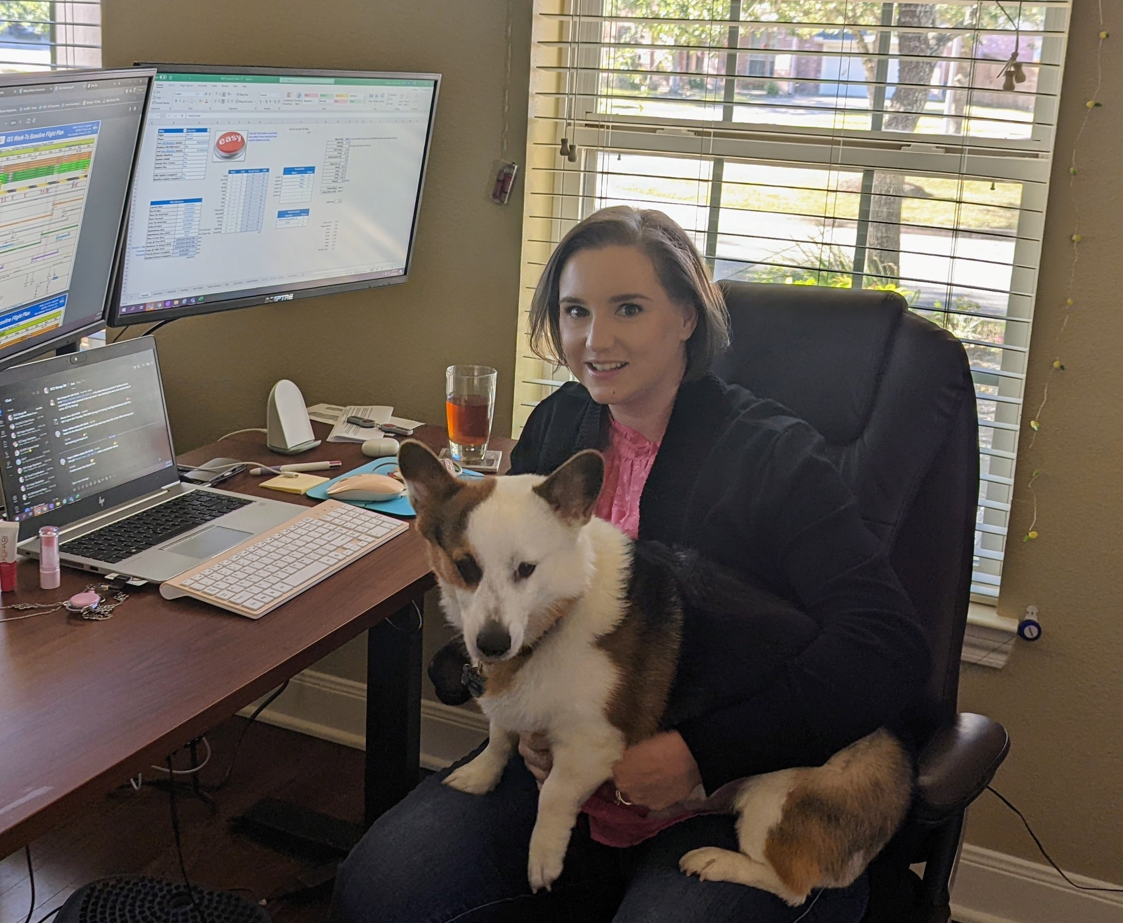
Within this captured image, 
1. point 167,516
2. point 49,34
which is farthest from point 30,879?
point 49,34

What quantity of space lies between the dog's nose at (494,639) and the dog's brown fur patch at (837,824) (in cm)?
40

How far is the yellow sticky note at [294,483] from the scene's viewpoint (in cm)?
193

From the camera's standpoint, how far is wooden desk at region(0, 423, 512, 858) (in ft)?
3.58

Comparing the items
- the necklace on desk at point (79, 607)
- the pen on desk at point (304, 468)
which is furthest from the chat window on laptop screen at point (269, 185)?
the necklace on desk at point (79, 607)

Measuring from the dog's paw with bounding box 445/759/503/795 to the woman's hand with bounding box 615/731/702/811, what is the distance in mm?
246

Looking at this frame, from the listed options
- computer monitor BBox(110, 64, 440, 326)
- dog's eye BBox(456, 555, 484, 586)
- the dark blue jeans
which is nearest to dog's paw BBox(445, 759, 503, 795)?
the dark blue jeans

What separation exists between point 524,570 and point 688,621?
0.25 m

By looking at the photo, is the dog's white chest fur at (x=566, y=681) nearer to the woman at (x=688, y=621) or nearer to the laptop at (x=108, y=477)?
the woman at (x=688, y=621)

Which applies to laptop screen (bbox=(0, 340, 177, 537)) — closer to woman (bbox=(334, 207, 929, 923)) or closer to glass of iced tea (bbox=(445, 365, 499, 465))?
glass of iced tea (bbox=(445, 365, 499, 465))

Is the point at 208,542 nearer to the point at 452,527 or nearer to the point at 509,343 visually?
the point at 452,527

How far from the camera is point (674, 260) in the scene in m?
1.58

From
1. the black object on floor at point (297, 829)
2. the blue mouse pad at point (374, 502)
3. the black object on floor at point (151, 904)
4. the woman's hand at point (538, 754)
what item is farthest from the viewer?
the black object on floor at point (297, 829)

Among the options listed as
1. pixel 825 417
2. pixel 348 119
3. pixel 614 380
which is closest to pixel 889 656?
pixel 825 417

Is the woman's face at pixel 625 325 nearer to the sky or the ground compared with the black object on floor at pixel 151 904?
nearer to the sky
